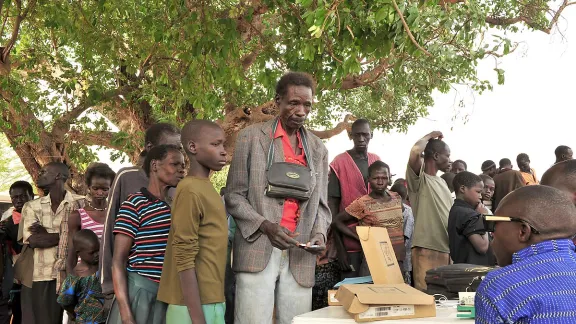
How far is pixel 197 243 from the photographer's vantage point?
3.57 meters

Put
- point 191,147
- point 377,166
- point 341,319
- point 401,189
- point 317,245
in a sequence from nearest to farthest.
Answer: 1. point 341,319
2. point 191,147
3. point 317,245
4. point 377,166
5. point 401,189

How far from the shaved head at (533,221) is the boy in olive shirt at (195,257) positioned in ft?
5.10

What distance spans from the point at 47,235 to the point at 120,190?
2.02 meters

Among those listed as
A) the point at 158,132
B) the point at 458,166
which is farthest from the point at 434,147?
the point at 458,166

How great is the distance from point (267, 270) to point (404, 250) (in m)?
2.17

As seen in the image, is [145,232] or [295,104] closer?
[145,232]

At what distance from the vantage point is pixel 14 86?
9047mm

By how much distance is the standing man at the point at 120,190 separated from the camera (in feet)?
13.9

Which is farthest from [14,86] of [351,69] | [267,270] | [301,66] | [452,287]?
[452,287]

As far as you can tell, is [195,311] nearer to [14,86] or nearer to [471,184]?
[471,184]

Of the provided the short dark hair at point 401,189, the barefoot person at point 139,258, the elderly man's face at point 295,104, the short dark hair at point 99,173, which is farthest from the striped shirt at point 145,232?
the short dark hair at point 401,189

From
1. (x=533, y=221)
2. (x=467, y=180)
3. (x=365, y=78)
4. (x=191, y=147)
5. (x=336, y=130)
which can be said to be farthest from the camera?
(x=336, y=130)

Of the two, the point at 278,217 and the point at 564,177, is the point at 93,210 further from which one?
the point at 564,177

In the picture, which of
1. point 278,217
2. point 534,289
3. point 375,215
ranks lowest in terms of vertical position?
point 534,289
